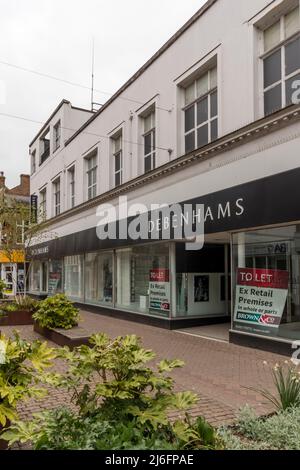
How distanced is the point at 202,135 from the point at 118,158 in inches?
231

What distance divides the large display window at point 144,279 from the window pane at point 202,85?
4.49 m

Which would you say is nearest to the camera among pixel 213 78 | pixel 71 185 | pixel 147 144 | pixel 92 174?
pixel 213 78

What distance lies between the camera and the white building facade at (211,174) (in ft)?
A: 28.2

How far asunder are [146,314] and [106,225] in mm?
4570

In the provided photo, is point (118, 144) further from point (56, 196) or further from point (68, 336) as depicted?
point (68, 336)

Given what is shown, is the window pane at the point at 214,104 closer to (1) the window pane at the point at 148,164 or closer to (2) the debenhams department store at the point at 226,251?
(2) the debenhams department store at the point at 226,251

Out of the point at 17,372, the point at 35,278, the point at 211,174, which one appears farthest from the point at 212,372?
the point at 35,278

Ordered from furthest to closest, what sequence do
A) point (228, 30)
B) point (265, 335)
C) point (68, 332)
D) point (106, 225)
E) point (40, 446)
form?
point (106, 225)
point (228, 30)
point (68, 332)
point (265, 335)
point (40, 446)

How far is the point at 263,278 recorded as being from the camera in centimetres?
901

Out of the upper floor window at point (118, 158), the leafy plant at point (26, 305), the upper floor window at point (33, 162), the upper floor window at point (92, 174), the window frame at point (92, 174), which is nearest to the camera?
the leafy plant at point (26, 305)

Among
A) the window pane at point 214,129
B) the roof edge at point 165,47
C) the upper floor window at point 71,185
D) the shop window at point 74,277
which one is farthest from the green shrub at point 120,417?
the upper floor window at point 71,185
